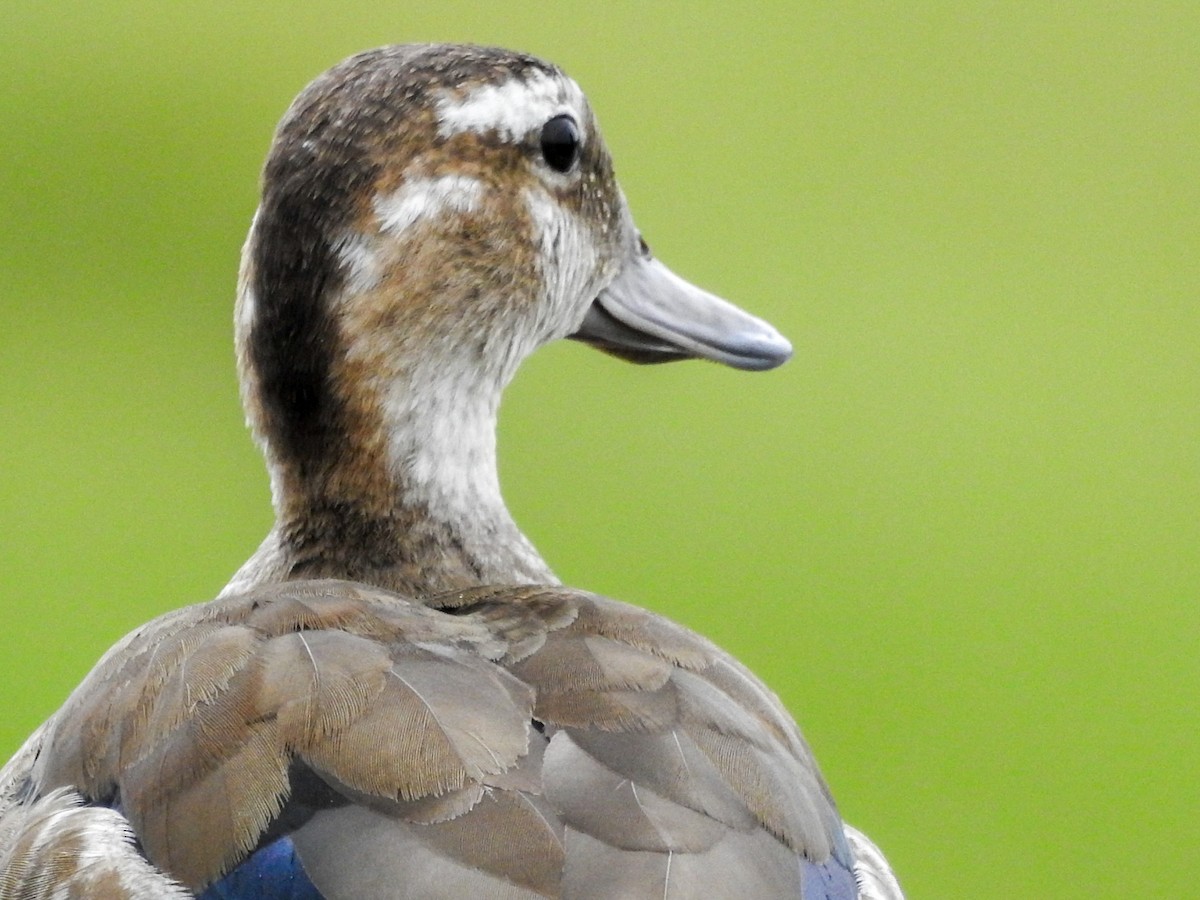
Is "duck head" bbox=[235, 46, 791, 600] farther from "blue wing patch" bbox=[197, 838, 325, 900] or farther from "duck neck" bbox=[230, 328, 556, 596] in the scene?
"blue wing patch" bbox=[197, 838, 325, 900]

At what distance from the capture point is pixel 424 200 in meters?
1.90

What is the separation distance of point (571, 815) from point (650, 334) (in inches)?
37.3

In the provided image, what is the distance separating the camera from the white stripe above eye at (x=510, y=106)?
1905 millimetres

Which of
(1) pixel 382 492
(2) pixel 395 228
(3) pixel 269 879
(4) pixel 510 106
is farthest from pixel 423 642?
(4) pixel 510 106

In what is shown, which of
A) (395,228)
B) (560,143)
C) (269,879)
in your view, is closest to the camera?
(269,879)

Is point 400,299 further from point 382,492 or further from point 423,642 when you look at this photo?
point 423,642

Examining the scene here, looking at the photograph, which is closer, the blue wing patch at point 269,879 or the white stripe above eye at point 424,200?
the blue wing patch at point 269,879

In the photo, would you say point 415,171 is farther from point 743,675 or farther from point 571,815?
point 571,815

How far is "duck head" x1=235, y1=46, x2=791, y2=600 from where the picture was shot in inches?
72.9

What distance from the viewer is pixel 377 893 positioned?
127 cm

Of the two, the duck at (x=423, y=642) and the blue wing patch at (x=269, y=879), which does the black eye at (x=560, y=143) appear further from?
the blue wing patch at (x=269, y=879)

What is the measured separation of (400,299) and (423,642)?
0.47m

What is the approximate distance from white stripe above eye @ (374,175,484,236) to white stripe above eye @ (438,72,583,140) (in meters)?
0.05

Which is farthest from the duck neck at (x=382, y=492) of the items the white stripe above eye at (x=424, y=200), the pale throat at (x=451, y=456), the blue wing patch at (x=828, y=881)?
the blue wing patch at (x=828, y=881)
